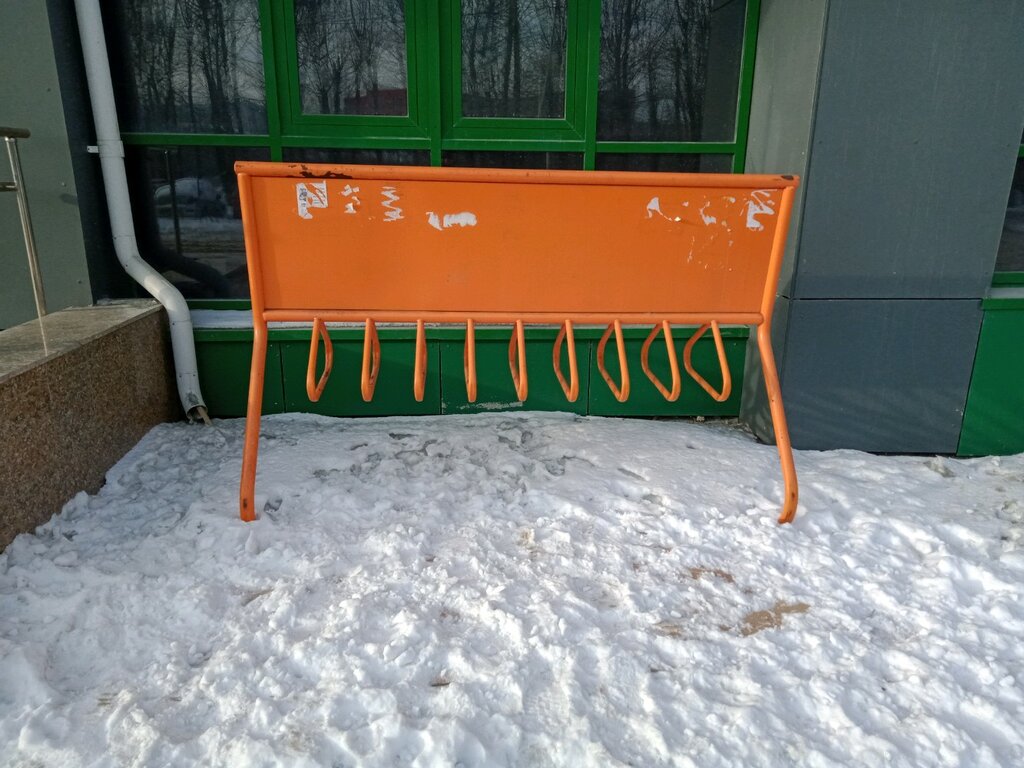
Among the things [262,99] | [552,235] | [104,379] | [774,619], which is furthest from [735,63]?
[104,379]

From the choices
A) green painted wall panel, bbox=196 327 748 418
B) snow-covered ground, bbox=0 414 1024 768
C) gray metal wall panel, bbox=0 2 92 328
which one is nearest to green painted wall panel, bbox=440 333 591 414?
green painted wall panel, bbox=196 327 748 418

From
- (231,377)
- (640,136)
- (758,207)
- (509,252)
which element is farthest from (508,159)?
(231,377)

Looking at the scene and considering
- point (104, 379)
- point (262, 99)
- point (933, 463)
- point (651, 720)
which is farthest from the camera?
point (262, 99)

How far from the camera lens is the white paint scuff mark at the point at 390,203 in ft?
8.74

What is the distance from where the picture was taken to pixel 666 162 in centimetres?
401

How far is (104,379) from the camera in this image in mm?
3172

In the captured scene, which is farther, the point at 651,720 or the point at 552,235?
the point at 552,235

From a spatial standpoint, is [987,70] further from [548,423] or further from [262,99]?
[262,99]

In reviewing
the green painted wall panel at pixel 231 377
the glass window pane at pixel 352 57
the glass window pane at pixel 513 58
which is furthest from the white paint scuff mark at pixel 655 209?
the green painted wall panel at pixel 231 377

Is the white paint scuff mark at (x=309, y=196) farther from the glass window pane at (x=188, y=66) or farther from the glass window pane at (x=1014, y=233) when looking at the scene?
the glass window pane at (x=1014, y=233)

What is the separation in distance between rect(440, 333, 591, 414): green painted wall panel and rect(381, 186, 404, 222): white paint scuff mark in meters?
1.29

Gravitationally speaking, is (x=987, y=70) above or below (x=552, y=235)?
above

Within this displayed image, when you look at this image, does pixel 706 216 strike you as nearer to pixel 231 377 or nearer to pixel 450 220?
pixel 450 220

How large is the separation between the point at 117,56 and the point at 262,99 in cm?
77
